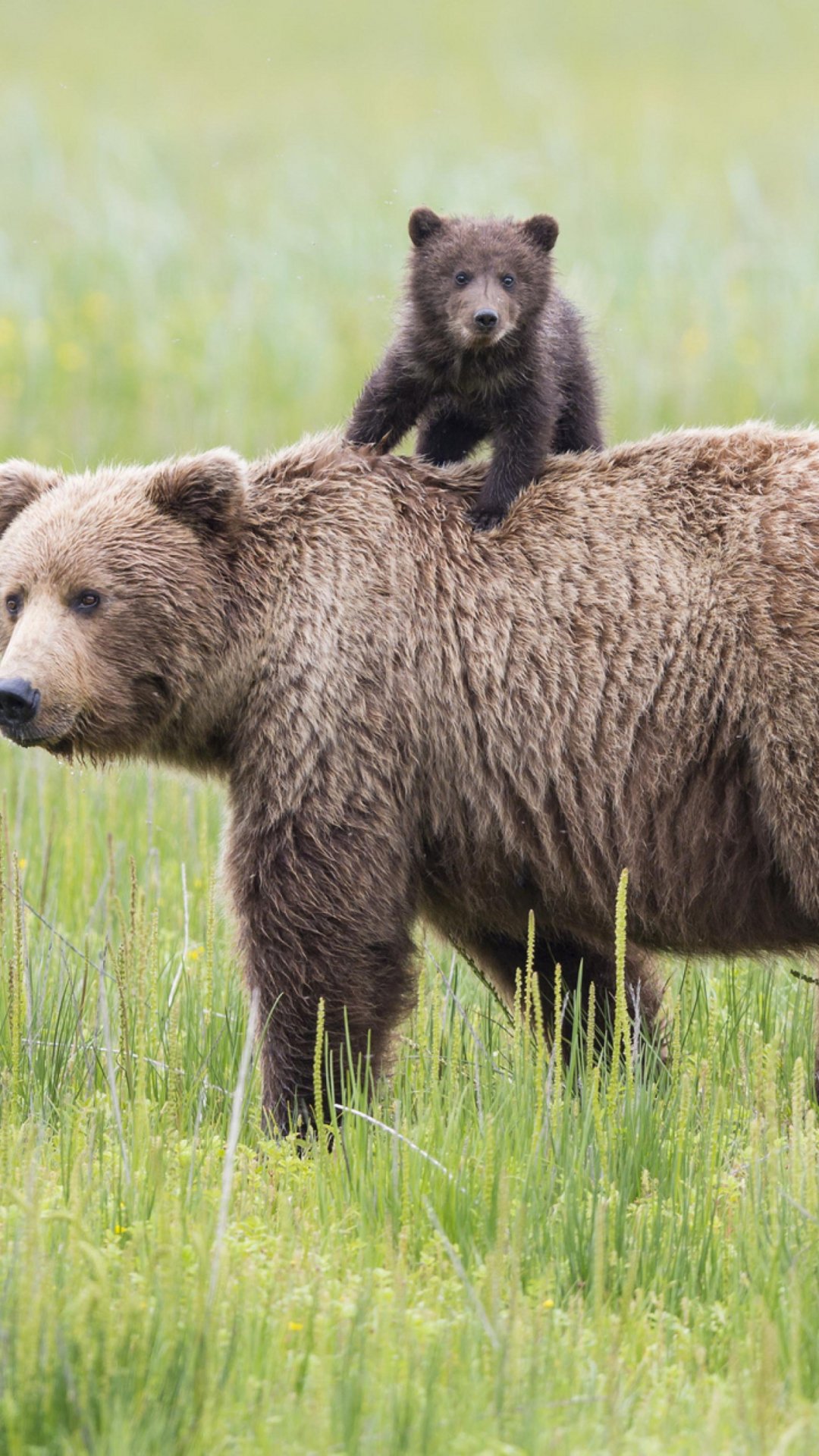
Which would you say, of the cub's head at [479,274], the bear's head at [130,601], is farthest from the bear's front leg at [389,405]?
the bear's head at [130,601]

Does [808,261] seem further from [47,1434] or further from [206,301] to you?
[47,1434]

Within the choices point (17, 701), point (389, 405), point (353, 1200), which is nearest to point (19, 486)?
point (17, 701)

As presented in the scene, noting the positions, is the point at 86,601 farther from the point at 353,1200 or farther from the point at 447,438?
the point at 353,1200

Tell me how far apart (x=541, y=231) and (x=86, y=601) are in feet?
5.88

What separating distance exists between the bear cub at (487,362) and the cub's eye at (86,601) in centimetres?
97

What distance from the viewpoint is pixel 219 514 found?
472 centimetres

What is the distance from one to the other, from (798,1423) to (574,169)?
15.5m

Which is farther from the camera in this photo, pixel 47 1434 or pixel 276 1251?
pixel 276 1251

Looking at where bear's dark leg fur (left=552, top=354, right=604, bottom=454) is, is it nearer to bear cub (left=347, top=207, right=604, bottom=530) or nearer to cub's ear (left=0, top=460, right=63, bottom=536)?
bear cub (left=347, top=207, right=604, bottom=530)

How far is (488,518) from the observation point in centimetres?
471

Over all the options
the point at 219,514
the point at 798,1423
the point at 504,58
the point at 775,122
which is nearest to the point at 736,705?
the point at 219,514

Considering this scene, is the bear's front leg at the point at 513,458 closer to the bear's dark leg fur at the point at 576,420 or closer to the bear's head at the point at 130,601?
the bear's dark leg fur at the point at 576,420

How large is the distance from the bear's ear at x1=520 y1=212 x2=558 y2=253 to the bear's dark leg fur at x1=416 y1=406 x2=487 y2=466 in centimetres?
58

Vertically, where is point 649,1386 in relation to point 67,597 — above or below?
below
